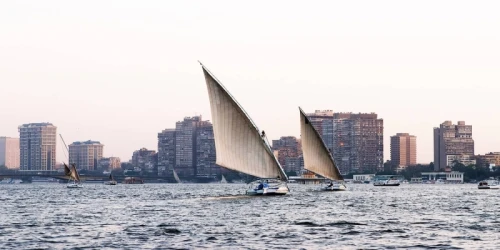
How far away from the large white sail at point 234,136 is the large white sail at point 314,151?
29.3 m

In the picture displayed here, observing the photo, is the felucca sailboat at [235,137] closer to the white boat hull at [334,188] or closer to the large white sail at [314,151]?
the large white sail at [314,151]

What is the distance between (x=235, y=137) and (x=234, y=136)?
23 centimetres

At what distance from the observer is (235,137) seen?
9606 centimetres

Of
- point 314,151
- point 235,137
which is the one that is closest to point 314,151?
point 314,151

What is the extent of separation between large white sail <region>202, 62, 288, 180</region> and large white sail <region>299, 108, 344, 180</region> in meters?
29.3

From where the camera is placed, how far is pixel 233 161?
320 feet

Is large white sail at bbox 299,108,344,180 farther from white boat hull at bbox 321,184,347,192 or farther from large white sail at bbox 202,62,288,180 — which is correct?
large white sail at bbox 202,62,288,180

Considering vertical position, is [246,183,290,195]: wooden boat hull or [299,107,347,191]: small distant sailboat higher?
[299,107,347,191]: small distant sailboat

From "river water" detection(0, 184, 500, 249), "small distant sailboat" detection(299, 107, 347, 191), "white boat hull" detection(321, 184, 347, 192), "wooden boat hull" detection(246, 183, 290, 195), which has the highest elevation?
"small distant sailboat" detection(299, 107, 347, 191)

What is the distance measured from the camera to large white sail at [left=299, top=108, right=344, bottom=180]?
131 meters

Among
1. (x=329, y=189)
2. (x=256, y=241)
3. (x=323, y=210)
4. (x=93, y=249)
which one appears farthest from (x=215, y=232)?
(x=329, y=189)

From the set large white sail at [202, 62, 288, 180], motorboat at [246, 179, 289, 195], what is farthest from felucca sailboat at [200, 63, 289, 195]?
motorboat at [246, 179, 289, 195]

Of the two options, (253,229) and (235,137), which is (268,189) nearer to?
(235,137)

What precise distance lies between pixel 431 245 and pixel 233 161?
46.1 m
